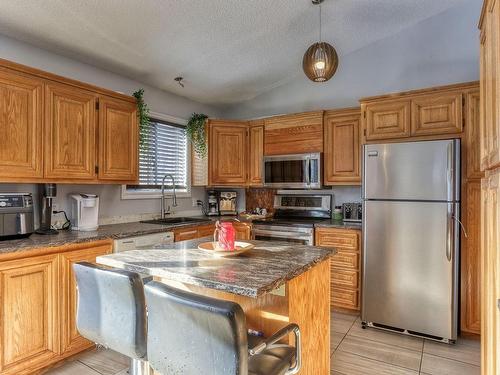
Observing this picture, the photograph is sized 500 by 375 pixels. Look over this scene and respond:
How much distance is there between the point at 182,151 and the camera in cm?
440

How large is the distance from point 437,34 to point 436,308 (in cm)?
289

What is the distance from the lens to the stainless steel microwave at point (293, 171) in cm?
383

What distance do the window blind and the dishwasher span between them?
877mm

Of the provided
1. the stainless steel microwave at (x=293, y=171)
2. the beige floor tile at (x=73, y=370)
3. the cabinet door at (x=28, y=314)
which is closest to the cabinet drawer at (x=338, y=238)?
the stainless steel microwave at (x=293, y=171)

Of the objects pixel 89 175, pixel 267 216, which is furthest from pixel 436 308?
pixel 89 175

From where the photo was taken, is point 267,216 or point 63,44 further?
point 267,216

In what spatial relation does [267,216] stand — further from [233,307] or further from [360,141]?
[233,307]

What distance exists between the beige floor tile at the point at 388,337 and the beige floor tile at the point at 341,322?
0.20ft

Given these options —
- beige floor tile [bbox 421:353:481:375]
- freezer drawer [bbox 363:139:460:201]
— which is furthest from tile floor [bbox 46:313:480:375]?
freezer drawer [bbox 363:139:460:201]

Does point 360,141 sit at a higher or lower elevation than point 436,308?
higher

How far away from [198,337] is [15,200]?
6.67ft

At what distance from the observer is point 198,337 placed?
1.13 m

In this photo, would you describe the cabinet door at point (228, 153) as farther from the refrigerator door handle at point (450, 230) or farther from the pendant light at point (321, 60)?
the refrigerator door handle at point (450, 230)

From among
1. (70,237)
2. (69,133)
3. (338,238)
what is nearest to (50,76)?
(69,133)
